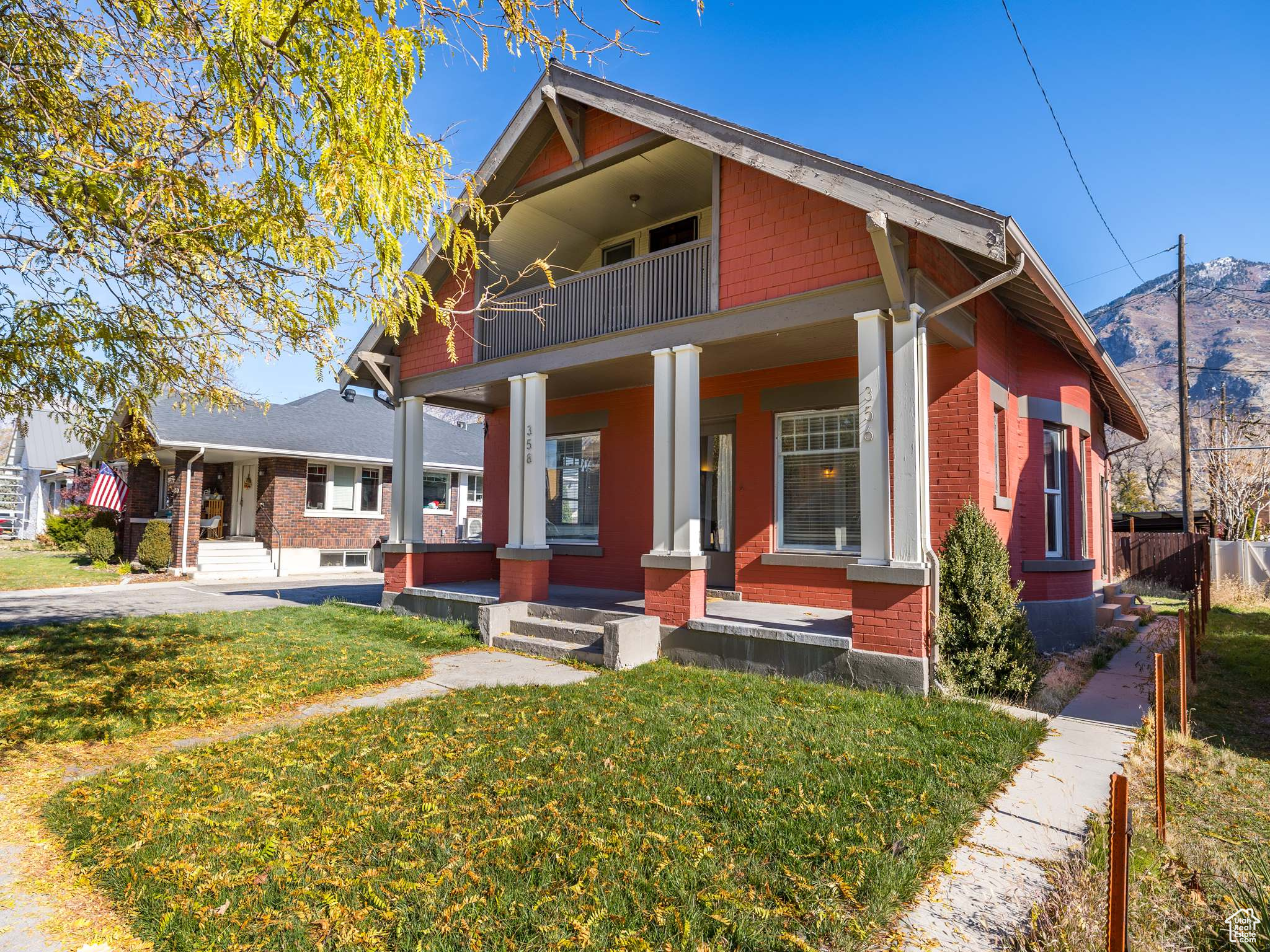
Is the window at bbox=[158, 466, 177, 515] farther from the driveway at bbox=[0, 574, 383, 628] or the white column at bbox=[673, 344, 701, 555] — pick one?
the white column at bbox=[673, 344, 701, 555]

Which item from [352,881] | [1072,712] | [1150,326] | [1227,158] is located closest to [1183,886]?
[1072,712]

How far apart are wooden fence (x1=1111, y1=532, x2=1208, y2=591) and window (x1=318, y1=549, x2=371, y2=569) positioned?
66.1 feet

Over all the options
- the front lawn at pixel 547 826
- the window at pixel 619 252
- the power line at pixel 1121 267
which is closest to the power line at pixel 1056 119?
the power line at pixel 1121 267

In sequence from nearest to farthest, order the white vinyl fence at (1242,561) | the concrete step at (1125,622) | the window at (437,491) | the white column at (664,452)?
the white column at (664,452)
the concrete step at (1125,622)
the white vinyl fence at (1242,561)
the window at (437,491)

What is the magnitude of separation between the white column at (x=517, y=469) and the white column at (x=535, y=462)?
0.05m

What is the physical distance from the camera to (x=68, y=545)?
998 inches

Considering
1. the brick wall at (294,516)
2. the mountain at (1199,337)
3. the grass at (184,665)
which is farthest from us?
the mountain at (1199,337)

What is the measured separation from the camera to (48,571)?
18703 millimetres

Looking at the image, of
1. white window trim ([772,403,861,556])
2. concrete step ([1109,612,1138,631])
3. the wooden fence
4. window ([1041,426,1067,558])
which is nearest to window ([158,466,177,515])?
white window trim ([772,403,861,556])

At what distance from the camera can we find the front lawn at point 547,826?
111 inches

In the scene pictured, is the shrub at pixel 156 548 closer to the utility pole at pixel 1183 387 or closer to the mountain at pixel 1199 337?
the utility pole at pixel 1183 387

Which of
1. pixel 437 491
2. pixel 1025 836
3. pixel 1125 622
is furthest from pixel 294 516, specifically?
pixel 1025 836

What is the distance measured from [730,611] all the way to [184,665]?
6067mm

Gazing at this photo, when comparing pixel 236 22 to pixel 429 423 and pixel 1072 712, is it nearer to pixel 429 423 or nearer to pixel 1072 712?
pixel 1072 712
